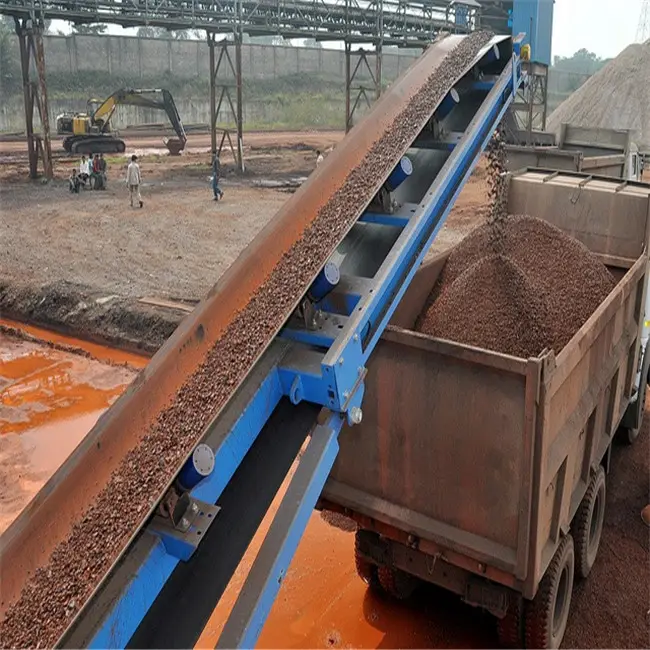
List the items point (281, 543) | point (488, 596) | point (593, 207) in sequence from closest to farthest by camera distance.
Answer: point (281, 543), point (488, 596), point (593, 207)

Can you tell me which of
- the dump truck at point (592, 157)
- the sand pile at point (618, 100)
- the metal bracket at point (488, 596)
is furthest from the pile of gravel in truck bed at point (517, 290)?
the sand pile at point (618, 100)

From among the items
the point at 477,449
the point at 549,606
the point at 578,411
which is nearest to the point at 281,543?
the point at 477,449

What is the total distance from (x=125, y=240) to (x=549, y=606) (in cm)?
1117

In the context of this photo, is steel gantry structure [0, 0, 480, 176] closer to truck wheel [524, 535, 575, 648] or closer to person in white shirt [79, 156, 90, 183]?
person in white shirt [79, 156, 90, 183]

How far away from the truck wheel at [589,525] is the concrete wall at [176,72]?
31969 millimetres

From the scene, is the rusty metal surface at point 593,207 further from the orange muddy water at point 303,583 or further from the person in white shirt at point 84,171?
the person in white shirt at point 84,171

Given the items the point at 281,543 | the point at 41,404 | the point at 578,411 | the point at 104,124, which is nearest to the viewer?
Answer: the point at 281,543

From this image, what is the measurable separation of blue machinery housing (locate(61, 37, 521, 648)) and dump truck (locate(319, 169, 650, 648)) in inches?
17.9

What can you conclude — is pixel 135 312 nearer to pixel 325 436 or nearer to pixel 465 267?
pixel 465 267

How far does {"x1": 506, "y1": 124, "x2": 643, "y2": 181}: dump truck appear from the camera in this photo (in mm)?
10031

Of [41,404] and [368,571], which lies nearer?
[368,571]

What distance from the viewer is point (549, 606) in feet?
11.7

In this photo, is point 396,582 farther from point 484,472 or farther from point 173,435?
point 173,435

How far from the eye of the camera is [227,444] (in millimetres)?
2467
